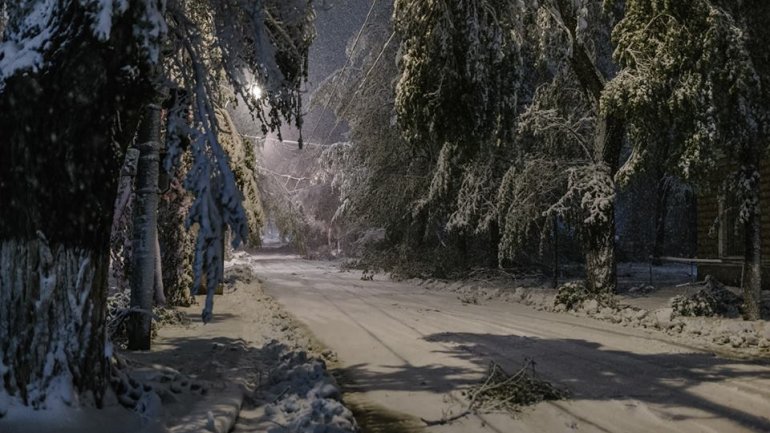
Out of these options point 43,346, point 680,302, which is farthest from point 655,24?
point 43,346

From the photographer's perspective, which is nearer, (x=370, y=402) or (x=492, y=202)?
(x=370, y=402)

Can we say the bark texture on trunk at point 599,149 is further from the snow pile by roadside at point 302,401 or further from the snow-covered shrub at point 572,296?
the snow pile by roadside at point 302,401

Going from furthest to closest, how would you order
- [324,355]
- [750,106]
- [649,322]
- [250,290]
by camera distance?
[250,290]
[649,322]
[750,106]
[324,355]

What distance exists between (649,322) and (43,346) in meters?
10.2

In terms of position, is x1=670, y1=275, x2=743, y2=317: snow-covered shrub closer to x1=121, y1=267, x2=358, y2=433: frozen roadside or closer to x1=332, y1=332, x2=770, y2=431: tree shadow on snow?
x1=332, y1=332, x2=770, y2=431: tree shadow on snow

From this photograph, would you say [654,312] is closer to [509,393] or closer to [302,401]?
[509,393]

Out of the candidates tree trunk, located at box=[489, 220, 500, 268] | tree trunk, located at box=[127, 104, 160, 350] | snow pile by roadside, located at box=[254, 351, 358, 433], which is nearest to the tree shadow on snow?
snow pile by roadside, located at box=[254, 351, 358, 433]

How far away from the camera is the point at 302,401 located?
18.6 feet

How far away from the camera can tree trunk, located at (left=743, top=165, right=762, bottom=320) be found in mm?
10797

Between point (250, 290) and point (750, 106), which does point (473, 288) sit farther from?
point (750, 106)

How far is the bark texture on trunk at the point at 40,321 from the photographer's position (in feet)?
13.8

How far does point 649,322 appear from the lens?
1147 cm

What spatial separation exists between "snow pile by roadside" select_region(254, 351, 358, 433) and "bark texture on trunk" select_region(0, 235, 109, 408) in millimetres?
1551

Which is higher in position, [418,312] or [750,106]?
[750,106]
